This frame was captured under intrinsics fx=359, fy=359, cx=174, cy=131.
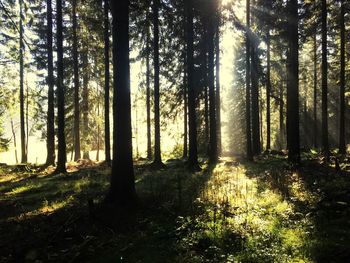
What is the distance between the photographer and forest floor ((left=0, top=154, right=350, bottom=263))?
6734mm

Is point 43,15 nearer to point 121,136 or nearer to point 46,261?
point 121,136

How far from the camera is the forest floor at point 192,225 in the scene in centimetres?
673

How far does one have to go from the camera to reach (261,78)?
2695cm

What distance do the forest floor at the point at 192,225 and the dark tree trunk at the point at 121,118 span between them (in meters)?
0.75

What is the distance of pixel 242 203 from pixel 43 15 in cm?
2647

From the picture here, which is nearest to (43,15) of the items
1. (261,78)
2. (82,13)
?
(82,13)

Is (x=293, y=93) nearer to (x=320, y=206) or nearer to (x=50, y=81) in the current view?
(x=320, y=206)

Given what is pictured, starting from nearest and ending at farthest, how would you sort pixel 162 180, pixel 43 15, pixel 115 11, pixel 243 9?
1. pixel 115 11
2. pixel 162 180
3. pixel 243 9
4. pixel 43 15

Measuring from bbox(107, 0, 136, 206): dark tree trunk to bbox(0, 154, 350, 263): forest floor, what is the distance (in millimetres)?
749

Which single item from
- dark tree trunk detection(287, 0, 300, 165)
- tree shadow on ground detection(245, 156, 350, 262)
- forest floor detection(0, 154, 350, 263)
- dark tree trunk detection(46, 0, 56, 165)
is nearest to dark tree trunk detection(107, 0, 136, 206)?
forest floor detection(0, 154, 350, 263)

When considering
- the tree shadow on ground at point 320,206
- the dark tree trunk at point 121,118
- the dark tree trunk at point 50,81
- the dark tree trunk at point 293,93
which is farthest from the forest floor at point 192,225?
the dark tree trunk at point 50,81

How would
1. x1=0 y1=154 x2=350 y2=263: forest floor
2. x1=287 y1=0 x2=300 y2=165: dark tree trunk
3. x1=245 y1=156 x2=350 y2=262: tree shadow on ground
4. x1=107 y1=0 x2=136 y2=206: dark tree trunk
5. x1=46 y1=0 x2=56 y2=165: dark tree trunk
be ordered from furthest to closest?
x1=46 y1=0 x2=56 y2=165: dark tree trunk
x1=287 y1=0 x2=300 y2=165: dark tree trunk
x1=107 y1=0 x2=136 y2=206: dark tree trunk
x1=0 y1=154 x2=350 y2=263: forest floor
x1=245 y1=156 x2=350 y2=262: tree shadow on ground

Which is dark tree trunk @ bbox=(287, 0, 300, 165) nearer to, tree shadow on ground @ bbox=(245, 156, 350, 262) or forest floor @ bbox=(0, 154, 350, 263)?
tree shadow on ground @ bbox=(245, 156, 350, 262)

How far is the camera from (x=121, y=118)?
10414 millimetres
